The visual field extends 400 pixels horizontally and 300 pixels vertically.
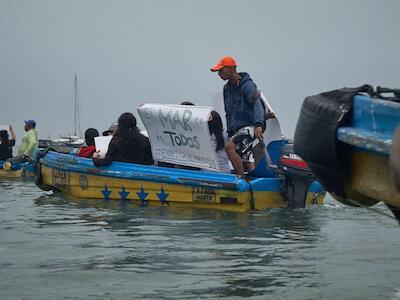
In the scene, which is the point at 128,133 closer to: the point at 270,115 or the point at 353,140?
the point at 270,115

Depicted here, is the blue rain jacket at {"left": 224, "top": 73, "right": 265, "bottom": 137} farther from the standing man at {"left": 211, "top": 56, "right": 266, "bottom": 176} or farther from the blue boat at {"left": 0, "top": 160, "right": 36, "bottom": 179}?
the blue boat at {"left": 0, "top": 160, "right": 36, "bottom": 179}

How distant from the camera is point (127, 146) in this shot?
1225cm

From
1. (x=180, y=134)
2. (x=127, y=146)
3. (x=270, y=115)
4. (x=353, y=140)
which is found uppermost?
(x=353, y=140)

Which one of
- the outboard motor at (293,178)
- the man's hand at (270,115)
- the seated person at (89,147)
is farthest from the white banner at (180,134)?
the seated person at (89,147)

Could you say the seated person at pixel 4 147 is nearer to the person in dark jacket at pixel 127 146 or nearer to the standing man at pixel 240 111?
the person in dark jacket at pixel 127 146

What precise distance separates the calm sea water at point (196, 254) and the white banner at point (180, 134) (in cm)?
89

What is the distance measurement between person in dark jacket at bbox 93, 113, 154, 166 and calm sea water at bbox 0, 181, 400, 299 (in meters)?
1.11

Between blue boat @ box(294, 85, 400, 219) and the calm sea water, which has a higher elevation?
blue boat @ box(294, 85, 400, 219)

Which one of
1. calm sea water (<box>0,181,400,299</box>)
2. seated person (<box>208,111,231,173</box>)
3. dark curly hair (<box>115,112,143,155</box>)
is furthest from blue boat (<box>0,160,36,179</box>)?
seated person (<box>208,111,231,173</box>)

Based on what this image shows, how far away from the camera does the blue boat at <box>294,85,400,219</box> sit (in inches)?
170

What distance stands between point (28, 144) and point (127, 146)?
32.3 feet

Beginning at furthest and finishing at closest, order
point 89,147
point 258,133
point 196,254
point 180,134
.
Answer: point 89,147 → point 180,134 → point 258,133 → point 196,254

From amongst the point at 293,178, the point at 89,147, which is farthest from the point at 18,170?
the point at 293,178

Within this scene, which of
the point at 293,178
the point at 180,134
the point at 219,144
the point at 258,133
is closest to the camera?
the point at 293,178
